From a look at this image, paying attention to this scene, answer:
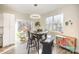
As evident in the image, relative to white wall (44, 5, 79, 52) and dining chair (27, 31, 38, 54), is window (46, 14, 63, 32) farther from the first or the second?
dining chair (27, 31, 38, 54)

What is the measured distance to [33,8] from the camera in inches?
62.3

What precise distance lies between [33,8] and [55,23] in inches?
15.9

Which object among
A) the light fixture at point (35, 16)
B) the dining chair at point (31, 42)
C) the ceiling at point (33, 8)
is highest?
the ceiling at point (33, 8)

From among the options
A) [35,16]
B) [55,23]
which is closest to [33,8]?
[35,16]

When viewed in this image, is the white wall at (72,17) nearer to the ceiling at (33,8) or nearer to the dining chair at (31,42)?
the ceiling at (33,8)

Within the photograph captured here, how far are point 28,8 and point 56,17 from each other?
0.44 metres

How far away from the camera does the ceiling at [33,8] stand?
61.6 inches

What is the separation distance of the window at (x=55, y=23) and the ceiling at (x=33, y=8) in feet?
0.45

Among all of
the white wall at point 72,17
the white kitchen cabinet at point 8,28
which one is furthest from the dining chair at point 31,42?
the white wall at point 72,17

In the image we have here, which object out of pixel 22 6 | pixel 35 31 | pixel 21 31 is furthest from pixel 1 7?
pixel 35 31

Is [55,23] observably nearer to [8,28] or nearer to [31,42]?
[31,42]

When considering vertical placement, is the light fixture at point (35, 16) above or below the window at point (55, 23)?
above

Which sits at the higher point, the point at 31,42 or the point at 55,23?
the point at 55,23
